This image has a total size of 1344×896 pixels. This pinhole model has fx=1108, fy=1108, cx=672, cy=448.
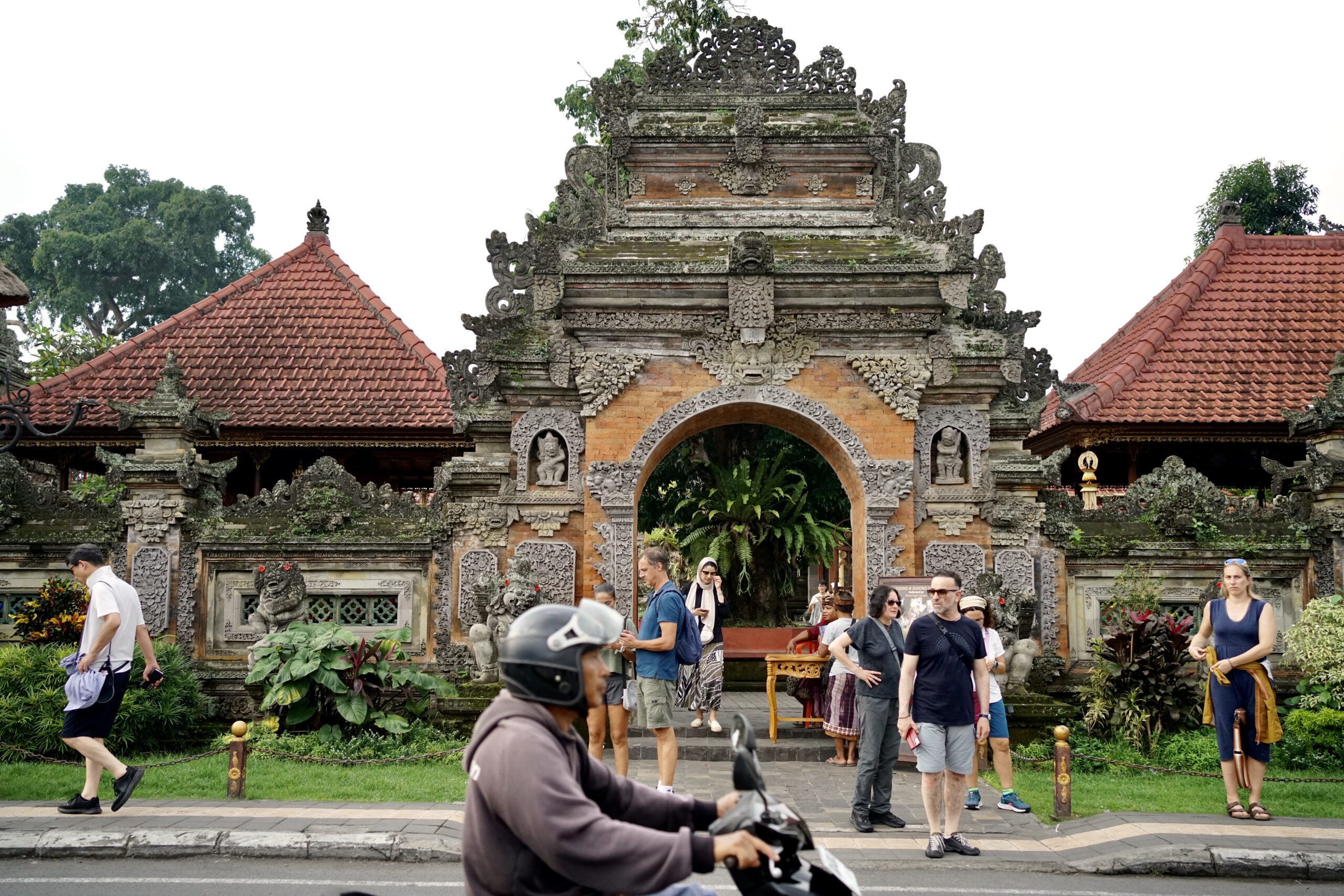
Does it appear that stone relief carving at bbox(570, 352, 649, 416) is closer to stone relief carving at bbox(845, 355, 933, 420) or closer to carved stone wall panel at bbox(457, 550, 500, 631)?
carved stone wall panel at bbox(457, 550, 500, 631)

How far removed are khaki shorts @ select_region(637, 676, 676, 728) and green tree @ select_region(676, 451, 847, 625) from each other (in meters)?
7.72

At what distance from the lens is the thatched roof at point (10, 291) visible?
40.9 ft

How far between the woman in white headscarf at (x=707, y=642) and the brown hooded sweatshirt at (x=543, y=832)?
653 cm

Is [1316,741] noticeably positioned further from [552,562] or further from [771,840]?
[771,840]

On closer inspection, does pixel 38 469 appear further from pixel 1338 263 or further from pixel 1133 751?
pixel 1338 263

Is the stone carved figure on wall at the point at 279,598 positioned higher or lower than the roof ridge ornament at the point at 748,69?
lower

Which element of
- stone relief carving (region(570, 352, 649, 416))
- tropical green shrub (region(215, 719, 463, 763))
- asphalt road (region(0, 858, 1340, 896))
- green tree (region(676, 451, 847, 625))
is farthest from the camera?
green tree (region(676, 451, 847, 625))

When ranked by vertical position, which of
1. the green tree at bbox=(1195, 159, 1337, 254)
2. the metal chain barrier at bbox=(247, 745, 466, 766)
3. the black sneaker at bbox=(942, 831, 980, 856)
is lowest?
the black sneaker at bbox=(942, 831, 980, 856)

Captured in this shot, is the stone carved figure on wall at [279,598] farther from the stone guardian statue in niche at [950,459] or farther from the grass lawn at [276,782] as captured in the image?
the stone guardian statue in niche at [950,459]

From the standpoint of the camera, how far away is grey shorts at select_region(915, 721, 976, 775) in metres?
6.76

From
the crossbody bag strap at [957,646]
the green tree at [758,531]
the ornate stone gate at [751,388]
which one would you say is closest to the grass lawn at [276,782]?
the ornate stone gate at [751,388]

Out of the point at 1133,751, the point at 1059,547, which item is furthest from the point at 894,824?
the point at 1059,547

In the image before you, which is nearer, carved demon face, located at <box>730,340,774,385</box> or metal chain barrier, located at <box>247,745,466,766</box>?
metal chain barrier, located at <box>247,745,466,766</box>

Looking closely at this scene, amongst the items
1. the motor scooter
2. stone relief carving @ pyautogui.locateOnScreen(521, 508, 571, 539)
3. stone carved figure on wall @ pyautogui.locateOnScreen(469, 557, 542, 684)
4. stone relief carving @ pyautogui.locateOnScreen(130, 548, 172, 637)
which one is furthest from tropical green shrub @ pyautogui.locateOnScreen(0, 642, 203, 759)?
the motor scooter
